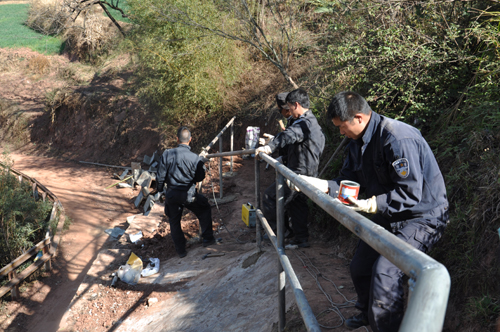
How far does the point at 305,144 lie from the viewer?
4.04 metres

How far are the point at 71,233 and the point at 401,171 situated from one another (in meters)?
9.46

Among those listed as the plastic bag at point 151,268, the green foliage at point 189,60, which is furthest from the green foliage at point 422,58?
the green foliage at point 189,60

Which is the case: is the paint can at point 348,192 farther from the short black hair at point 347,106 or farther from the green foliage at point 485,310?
the green foliage at point 485,310

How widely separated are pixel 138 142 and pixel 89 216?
18.9 feet

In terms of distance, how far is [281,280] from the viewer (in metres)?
2.31

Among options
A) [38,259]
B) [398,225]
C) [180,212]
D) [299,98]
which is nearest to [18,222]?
[38,259]

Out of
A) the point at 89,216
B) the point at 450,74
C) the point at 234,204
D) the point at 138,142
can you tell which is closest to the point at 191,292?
the point at 234,204

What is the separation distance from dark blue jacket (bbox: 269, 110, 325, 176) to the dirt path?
17.8 feet

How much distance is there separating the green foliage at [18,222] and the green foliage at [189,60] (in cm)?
545

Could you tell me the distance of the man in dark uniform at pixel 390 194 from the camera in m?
1.83

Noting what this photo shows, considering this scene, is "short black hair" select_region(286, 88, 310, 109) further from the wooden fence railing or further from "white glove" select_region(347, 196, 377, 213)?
the wooden fence railing

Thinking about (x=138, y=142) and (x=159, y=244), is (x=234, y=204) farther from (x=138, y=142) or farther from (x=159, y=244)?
(x=138, y=142)

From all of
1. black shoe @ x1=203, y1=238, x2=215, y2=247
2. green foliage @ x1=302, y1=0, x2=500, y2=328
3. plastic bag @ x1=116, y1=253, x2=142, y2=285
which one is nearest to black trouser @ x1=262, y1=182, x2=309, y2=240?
green foliage @ x1=302, y1=0, x2=500, y2=328

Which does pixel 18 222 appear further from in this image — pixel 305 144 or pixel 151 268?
pixel 305 144
